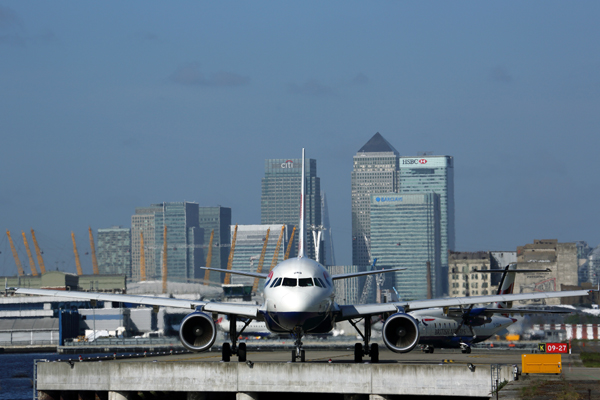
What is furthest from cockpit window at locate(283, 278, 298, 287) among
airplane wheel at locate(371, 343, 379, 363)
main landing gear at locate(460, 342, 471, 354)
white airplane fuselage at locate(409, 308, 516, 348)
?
white airplane fuselage at locate(409, 308, 516, 348)

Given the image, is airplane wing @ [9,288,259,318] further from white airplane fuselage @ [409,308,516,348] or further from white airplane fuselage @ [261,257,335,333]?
white airplane fuselage @ [409,308,516,348]

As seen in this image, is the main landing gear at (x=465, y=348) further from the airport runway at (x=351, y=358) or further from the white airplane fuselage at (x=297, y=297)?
the white airplane fuselage at (x=297, y=297)

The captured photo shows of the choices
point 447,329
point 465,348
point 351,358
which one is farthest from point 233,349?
point 447,329

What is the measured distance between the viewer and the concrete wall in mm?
39938

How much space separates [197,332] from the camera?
148 ft

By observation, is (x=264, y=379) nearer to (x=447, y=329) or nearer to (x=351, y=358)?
(x=351, y=358)

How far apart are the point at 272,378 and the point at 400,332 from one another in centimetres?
730

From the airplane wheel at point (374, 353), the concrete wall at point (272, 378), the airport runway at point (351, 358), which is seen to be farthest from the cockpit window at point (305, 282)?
the airport runway at point (351, 358)

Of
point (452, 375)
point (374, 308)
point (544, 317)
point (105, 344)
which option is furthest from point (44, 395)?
point (105, 344)

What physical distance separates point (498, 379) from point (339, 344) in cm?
9636

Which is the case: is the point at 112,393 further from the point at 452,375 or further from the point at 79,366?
the point at 452,375

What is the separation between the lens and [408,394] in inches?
1591

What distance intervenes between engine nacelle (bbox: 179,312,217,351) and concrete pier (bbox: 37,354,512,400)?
209 centimetres

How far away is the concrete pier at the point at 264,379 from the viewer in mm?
39969
